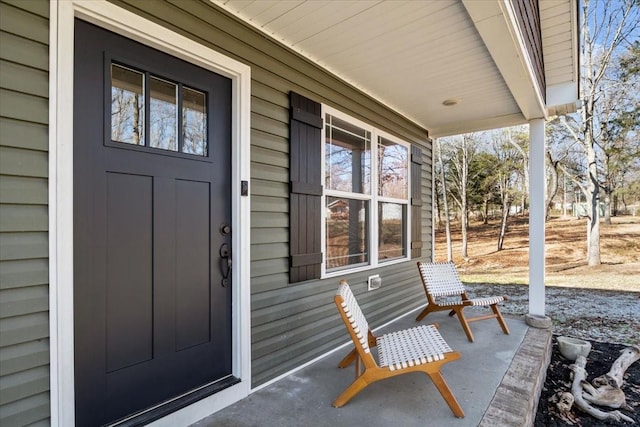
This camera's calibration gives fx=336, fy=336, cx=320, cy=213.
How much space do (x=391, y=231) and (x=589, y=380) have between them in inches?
89.5

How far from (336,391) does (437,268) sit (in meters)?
2.18

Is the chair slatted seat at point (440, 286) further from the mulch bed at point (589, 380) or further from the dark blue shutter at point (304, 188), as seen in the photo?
the dark blue shutter at point (304, 188)

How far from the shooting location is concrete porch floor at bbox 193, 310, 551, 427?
1.96 m

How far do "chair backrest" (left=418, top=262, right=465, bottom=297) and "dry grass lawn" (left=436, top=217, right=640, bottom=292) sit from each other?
4.15 meters

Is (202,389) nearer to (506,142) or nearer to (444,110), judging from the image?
(444,110)

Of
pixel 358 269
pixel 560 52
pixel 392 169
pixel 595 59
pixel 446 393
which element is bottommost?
pixel 446 393

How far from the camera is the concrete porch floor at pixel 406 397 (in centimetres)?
196

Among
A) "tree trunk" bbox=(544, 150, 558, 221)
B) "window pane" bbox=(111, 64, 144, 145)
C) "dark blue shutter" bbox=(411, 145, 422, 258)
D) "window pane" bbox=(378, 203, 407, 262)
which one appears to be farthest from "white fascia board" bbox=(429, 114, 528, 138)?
"tree trunk" bbox=(544, 150, 558, 221)

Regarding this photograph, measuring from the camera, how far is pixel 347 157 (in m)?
3.38

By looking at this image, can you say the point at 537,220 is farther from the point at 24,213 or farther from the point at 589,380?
the point at 24,213

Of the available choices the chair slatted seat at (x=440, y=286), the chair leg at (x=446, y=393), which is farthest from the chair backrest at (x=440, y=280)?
the chair leg at (x=446, y=393)

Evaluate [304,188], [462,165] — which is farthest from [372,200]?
[462,165]

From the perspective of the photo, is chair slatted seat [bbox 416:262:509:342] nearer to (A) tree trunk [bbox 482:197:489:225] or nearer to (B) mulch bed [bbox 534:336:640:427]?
(B) mulch bed [bbox 534:336:640:427]

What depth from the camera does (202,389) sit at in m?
2.02
